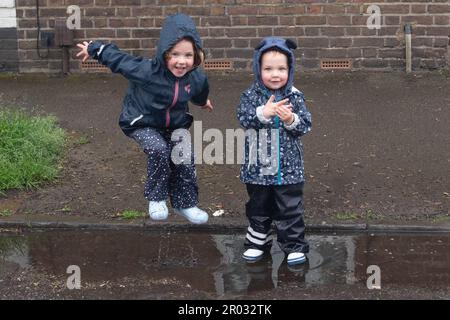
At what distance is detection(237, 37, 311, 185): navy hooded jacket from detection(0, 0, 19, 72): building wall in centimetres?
519

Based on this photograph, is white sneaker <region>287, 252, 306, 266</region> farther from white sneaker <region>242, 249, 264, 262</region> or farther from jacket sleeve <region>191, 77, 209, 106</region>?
jacket sleeve <region>191, 77, 209, 106</region>

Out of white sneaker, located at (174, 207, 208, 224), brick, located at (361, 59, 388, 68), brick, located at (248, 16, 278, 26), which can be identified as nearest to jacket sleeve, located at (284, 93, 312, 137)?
white sneaker, located at (174, 207, 208, 224)

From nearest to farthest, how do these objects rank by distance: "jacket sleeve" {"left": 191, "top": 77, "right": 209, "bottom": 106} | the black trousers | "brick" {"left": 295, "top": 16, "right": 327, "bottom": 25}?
1. the black trousers
2. "jacket sleeve" {"left": 191, "top": 77, "right": 209, "bottom": 106}
3. "brick" {"left": 295, "top": 16, "right": 327, "bottom": 25}

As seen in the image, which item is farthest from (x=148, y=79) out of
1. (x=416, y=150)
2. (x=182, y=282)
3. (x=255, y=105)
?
(x=416, y=150)

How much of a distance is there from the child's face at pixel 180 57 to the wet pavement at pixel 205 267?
1.33 metres

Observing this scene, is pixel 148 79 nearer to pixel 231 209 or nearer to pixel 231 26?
pixel 231 209

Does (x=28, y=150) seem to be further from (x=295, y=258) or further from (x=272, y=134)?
(x=295, y=258)

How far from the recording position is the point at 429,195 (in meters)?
6.50

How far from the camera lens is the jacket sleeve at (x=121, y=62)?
5309mm

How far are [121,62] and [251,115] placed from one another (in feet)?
3.06

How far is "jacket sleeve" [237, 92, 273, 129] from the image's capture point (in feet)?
17.1

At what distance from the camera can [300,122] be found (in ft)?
17.0

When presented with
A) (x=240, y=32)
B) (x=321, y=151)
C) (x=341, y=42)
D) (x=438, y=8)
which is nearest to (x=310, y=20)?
(x=341, y=42)
